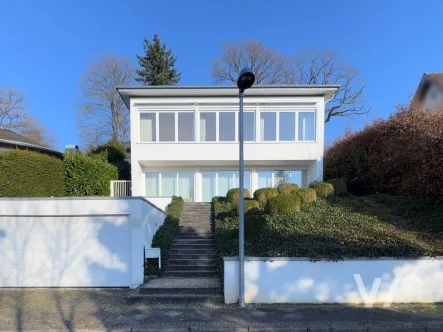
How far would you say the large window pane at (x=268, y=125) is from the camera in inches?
580

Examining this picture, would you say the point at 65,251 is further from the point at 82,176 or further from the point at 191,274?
the point at 82,176

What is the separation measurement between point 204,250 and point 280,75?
2466 cm

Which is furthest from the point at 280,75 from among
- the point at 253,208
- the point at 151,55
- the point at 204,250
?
the point at 204,250

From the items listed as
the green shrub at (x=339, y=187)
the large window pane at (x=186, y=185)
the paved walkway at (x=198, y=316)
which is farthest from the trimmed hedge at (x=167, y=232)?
the green shrub at (x=339, y=187)

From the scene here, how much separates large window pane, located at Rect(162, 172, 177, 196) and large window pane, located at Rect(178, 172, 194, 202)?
30 cm

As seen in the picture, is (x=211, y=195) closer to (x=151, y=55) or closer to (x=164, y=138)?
(x=164, y=138)

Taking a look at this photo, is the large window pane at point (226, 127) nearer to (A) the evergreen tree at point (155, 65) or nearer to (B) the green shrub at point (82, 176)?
(B) the green shrub at point (82, 176)

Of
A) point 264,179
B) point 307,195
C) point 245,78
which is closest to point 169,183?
point 264,179

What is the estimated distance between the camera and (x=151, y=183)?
51.1 ft

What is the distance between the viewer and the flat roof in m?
14.1

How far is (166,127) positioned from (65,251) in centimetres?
888

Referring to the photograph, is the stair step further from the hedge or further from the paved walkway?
the hedge

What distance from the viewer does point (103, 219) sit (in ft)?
23.5

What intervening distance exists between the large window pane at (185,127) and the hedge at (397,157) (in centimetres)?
788
